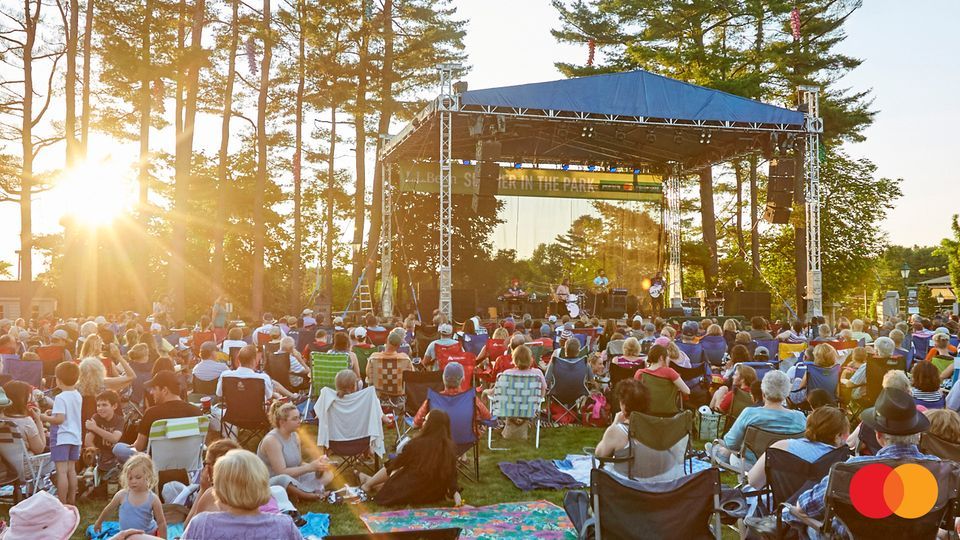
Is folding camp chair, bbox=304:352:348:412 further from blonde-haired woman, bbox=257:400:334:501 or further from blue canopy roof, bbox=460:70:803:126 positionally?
blue canopy roof, bbox=460:70:803:126

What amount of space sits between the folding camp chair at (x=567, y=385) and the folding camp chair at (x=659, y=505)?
441 cm

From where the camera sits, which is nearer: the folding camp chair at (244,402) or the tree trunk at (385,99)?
the folding camp chair at (244,402)

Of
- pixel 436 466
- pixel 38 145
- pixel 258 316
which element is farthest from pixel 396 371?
pixel 38 145

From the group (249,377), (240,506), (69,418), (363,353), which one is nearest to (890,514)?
(240,506)

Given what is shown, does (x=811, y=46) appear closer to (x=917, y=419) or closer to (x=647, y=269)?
(x=647, y=269)

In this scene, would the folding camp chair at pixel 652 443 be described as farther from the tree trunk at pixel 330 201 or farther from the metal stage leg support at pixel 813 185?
the tree trunk at pixel 330 201

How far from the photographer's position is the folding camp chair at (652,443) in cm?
460

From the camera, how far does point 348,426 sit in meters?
5.75

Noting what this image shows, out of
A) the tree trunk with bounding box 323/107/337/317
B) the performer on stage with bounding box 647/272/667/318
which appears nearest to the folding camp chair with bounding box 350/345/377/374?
the performer on stage with bounding box 647/272/667/318

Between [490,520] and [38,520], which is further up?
[38,520]

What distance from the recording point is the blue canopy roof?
15.0 m

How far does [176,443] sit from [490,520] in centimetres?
207

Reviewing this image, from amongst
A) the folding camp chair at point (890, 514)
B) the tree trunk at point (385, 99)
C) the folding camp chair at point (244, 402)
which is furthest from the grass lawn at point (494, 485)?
the tree trunk at point (385, 99)

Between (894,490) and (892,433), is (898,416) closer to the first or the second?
(892,433)
